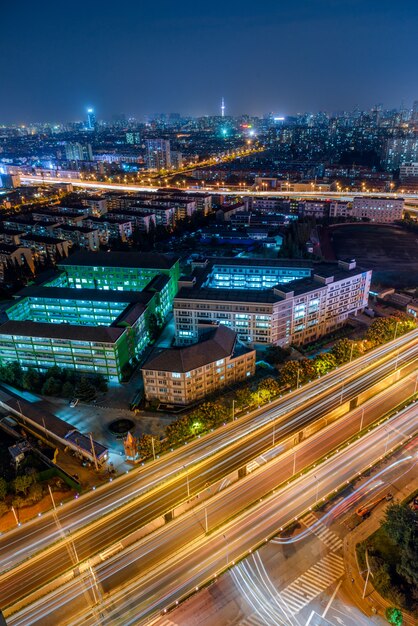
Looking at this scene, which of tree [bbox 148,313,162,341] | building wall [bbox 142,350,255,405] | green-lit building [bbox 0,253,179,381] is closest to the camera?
building wall [bbox 142,350,255,405]

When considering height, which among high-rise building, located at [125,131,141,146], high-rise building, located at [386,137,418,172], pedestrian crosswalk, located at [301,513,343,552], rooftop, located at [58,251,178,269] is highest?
high-rise building, located at [125,131,141,146]

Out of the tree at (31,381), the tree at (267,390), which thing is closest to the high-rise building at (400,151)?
the tree at (267,390)

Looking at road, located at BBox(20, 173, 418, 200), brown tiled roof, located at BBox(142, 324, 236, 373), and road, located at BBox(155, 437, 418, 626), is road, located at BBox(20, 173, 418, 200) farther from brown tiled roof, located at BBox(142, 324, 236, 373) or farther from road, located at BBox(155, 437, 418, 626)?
road, located at BBox(155, 437, 418, 626)

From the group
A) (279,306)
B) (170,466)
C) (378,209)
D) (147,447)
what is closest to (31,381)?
(147,447)

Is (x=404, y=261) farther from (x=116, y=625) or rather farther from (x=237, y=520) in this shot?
(x=116, y=625)

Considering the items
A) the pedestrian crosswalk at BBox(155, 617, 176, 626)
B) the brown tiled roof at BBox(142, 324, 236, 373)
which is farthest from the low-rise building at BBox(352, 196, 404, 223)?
the pedestrian crosswalk at BBox(155, 617, 176, 626)

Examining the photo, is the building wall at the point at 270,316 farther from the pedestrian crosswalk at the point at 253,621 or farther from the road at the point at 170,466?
the pedestrian crosswalk at the point at 253,621

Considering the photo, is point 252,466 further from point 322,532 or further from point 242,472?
point 322,532
